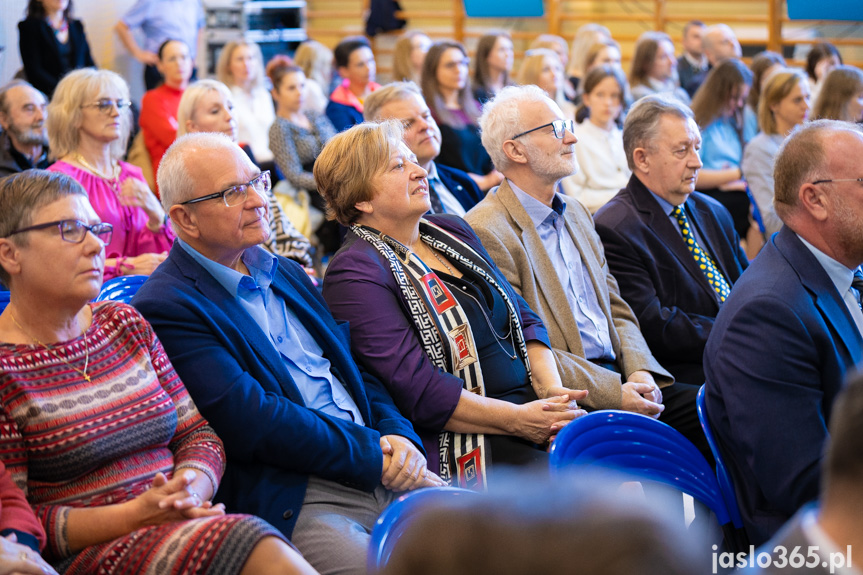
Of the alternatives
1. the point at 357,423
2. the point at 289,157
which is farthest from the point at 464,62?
the point at 357,423

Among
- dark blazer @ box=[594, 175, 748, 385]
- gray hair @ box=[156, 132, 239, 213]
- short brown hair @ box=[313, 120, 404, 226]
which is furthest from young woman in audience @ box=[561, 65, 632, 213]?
gray hair @ box=[156, 132, 239, 213]

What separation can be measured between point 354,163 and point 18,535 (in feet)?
4.37

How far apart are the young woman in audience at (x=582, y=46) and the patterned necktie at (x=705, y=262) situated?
415 centimetres

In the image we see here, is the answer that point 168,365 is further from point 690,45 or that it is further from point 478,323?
point 690,45

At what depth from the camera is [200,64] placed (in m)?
7.97

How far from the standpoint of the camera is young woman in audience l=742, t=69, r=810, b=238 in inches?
171

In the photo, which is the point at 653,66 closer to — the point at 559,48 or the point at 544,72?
the point at 544,72

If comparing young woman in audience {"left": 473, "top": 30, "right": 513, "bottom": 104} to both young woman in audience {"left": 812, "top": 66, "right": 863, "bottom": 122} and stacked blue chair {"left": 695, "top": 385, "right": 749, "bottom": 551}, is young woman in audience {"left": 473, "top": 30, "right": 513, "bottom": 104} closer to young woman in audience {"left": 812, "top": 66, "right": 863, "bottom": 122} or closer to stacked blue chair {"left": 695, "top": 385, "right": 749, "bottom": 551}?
young woman in audience {"left": 812, "top": 66, "right": 863, "bottom": 122}

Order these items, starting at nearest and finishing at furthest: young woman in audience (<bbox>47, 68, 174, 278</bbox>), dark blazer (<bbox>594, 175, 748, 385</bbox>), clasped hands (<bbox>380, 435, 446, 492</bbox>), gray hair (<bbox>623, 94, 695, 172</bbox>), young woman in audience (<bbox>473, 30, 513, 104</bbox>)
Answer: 1. clasped hands (<bbox>380, 435, 446, 492</bbox>)
2. dark blazer (<bbox>594, 175, 748, 385</bbox>)
3. gray hair (<bbox>623, 94, 695, 172</bbox>)
4. young woman in audience (<bbox>47, 68, 174, 278</bbox>)
5. young woman in audience (<bbox>473, 30, 513, 104</bbox>)

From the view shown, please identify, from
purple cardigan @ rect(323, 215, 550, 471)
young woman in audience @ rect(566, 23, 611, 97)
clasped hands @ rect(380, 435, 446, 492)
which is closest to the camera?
clasped hands @ rect(380, 435, 446, 492)

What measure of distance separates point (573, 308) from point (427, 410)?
0.75 metres

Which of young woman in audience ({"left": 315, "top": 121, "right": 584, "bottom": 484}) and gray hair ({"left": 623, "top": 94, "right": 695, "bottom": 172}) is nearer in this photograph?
young woman in audience ({"left": 315, "top": 121, "right": 584, "bottom": 484})

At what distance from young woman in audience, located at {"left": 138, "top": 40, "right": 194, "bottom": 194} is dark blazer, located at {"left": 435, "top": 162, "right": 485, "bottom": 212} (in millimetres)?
1602

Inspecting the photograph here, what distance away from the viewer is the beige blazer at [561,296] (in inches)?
98.8
